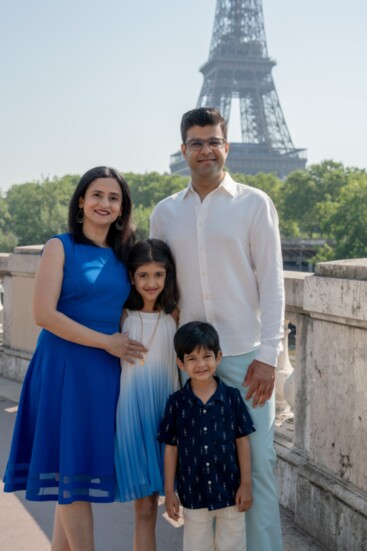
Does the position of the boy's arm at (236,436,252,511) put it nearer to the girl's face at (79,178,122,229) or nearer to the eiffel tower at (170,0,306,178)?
the girl's face at (79,178,122,229)

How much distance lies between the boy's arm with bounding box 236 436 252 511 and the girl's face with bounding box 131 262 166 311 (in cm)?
66

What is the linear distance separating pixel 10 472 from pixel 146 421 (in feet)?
1.89

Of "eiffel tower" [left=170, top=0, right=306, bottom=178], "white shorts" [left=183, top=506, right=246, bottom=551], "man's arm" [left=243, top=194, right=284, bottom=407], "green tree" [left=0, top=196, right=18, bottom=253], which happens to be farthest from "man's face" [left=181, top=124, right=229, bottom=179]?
"eiffel tower" [left=170, top=0, right=306, bottom=178]

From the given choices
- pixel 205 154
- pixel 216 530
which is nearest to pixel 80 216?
pixel 205 154

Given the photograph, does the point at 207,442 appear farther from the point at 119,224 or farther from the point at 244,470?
the point at 119,224

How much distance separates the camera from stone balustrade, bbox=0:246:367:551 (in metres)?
3.23

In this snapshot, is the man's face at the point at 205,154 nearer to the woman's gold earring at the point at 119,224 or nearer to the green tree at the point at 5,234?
the woman's gold earring at the point at 119,224

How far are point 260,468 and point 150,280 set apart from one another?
845mm

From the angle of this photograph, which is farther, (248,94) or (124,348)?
(248,94)

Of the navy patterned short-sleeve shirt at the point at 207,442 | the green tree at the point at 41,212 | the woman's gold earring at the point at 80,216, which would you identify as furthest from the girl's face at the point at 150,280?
the green tree at the point at 41,212

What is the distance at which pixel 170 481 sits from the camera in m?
2.96

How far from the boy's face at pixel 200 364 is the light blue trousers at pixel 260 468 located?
155 mm

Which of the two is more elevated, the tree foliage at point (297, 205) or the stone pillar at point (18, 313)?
the tree foliage at point (297, 205)

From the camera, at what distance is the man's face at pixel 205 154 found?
3.06 meters
